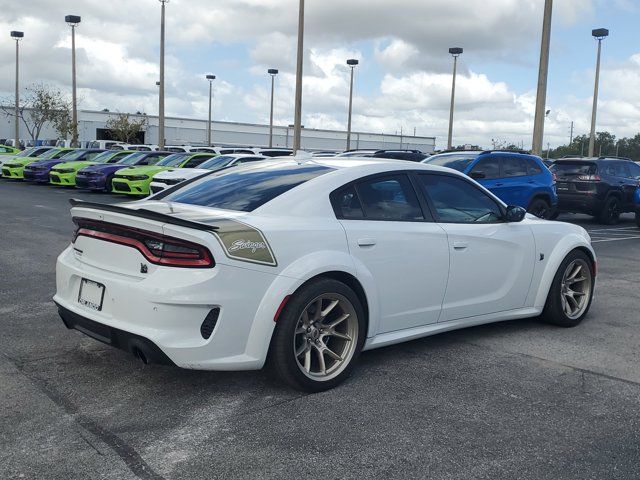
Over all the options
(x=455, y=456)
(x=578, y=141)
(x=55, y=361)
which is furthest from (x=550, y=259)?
(x=578, y=141)

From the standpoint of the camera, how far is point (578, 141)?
373 ft

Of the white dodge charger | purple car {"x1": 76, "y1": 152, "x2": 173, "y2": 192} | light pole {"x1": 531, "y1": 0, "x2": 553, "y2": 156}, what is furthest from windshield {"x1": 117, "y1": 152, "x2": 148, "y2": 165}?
the white dodge charger

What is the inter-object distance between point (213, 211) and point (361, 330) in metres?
1.23

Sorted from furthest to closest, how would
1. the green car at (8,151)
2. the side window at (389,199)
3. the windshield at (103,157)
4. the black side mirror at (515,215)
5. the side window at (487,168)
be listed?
1. the green car at (8,151)
2. the windshield at (103,157)
3. the side window at (487,168)
4. the black side mirror at (515,215)
5. the side window at (389,199)

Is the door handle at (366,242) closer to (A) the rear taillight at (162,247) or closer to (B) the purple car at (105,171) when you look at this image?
(A) the rear taillight at (162,247)

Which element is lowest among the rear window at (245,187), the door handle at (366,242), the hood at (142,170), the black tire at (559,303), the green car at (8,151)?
the black tire at (559,303)

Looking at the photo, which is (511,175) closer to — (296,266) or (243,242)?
(296,266)

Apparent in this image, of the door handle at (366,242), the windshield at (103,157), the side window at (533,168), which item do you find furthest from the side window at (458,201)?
the windshield at (103,157)

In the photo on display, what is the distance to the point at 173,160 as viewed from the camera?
22.0m

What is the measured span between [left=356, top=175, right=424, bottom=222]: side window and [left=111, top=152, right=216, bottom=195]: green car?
51.0ft

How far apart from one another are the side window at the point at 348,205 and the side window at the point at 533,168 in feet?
36.7

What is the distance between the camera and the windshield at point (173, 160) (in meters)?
21.6

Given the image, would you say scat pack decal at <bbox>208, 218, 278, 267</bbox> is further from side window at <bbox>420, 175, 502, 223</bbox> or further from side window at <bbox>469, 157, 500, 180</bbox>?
side window at <bbox>469, 157, 500, 180</bbox>

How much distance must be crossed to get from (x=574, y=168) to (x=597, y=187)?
81cm
